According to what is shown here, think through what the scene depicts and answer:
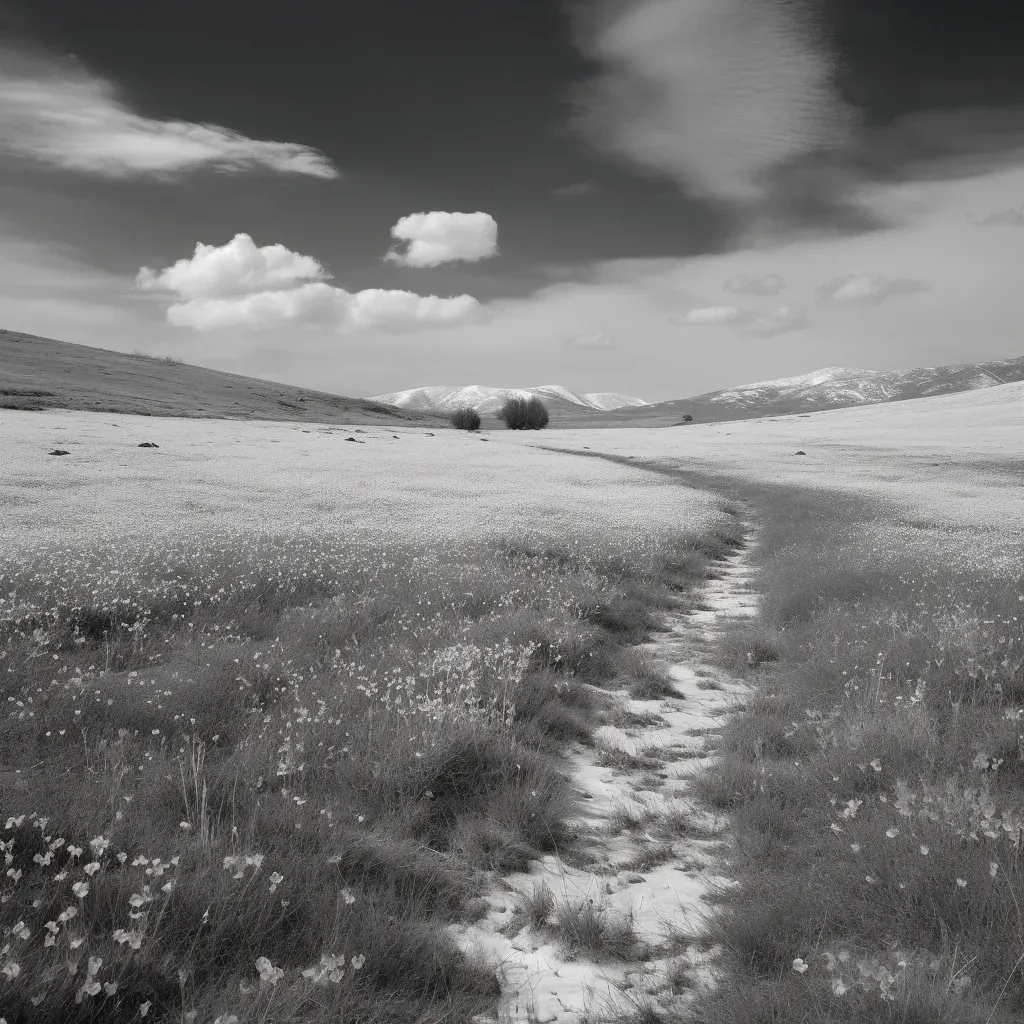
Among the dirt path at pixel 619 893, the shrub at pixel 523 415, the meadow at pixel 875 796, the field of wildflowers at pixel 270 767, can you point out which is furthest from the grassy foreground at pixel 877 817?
the shrub at pixel 523 415

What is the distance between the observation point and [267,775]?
211 inches

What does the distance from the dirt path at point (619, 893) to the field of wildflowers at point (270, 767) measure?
23 cm

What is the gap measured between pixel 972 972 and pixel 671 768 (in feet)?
10.5

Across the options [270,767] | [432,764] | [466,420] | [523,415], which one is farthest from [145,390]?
[432,764]

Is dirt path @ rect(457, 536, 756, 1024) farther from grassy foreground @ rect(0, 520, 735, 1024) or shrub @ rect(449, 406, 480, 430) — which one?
shrub @ rect(449, 406, 480, 430)

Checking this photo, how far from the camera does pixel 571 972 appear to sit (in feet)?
13.1

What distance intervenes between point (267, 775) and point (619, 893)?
2822 mm

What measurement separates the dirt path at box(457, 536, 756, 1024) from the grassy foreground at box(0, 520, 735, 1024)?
0.24 metres

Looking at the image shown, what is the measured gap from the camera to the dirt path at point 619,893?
12.7 feet

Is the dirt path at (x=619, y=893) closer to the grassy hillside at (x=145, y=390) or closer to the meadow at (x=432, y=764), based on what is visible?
the meadow at (x=432, y=764)

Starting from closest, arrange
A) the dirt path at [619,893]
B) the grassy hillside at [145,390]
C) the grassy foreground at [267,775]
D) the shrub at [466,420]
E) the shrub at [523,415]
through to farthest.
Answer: the grassy foreground at [267,775] < the dirt path at [619,893] < the grassy hillside at [145,390] < the shrub at [466,420] < the shrub at [523,415]

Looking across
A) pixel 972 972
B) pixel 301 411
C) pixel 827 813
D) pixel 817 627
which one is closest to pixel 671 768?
pixel 827 813

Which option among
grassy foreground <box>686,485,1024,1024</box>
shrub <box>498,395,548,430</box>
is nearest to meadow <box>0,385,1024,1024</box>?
grassy foreground <box>686,485,1024,1024</box>

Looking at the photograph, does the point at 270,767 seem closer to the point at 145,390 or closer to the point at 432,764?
the point at 432,764
